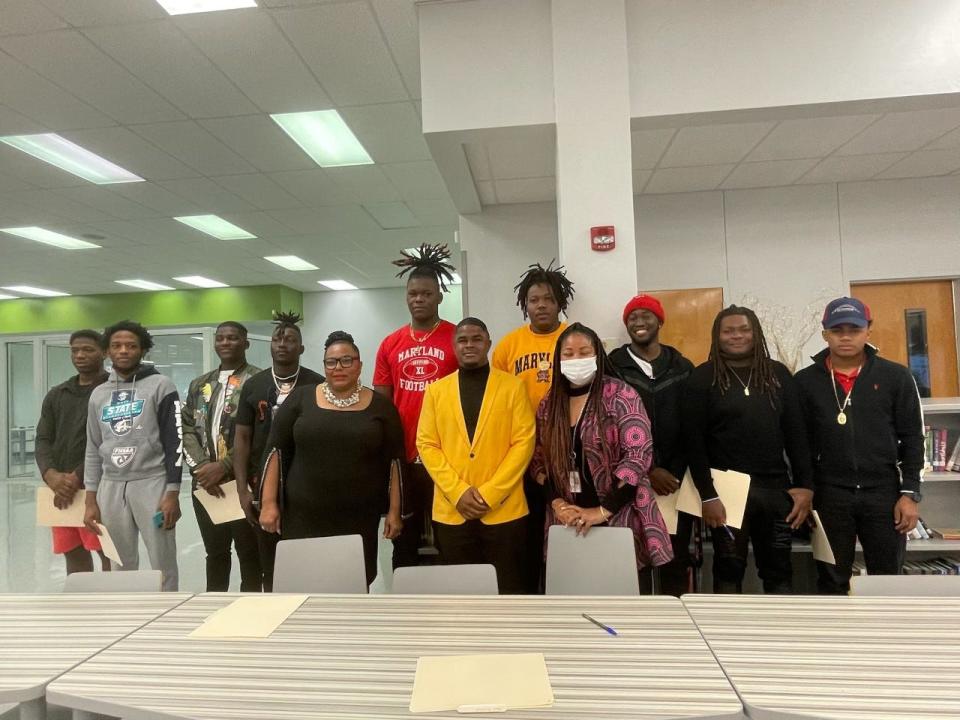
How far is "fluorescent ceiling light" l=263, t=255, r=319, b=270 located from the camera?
8684 mm

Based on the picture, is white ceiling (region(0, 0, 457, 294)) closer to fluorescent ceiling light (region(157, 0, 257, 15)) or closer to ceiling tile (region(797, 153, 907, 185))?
fluorescent ceiling light (region(157, 0, 257, 15))

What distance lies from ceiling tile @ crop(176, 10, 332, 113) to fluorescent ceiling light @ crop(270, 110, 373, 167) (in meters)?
0.20

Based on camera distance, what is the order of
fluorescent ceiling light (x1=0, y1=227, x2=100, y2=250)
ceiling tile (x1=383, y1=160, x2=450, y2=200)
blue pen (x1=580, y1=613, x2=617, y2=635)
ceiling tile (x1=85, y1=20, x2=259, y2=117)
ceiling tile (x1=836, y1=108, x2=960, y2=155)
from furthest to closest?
1. fluorescent ceiling light (x1=0, y1=227, x2=100, y2=250)
2. ceiling tile (x1=383, y1=160, x2=450, y2=200)
3. ceiling tile (x1=836, y1=108, x2=960, y2=155)
4. ceiling tile (x1=85, y1=20, x2=259, y2=117)
5. blue pen (x1=580, y1=613, x2=617, y2=635)

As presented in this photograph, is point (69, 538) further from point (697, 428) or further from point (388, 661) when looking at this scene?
point (697, 428)

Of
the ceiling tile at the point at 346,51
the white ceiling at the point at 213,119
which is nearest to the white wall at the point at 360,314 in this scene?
the white ceiling at the point at 213,119

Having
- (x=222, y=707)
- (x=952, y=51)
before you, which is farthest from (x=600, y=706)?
(x=952, y=51)

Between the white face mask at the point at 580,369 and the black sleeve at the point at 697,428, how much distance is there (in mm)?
524

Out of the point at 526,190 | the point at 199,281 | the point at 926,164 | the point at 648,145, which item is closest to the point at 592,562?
the point at 648,145

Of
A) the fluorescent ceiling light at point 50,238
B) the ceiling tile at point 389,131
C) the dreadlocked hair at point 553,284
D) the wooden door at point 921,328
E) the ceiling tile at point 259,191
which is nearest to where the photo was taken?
the dreadlocked hair at point 553,284

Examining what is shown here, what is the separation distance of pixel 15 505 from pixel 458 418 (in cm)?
770

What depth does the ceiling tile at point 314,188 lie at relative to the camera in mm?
5464

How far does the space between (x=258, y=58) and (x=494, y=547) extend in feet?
10.5

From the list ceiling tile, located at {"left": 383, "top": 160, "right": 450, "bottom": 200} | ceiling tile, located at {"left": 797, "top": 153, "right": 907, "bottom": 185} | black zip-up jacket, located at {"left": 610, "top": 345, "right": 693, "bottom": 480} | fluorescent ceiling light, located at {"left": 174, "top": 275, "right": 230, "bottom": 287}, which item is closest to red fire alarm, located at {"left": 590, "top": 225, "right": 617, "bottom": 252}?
black zip-up jacket, located at {"left": 610, "top": 345, "right": 693, "bottom": 480}

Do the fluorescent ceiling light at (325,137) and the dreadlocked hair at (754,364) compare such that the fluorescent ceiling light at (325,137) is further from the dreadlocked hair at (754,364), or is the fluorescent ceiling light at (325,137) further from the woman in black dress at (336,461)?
the dreadlocked hair at (754,364)
